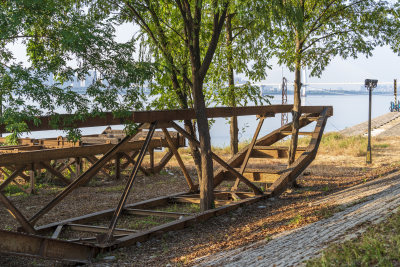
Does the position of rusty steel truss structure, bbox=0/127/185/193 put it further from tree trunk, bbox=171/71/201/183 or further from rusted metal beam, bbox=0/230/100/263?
rusted metal beam, bbox=0/230/100/263

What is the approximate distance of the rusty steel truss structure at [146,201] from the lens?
7055mm

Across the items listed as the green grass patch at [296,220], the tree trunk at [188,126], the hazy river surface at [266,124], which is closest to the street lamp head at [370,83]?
the hazy river surface at [266,124]

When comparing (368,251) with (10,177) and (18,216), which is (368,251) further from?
(10,177)

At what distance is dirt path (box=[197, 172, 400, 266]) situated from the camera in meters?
6.02

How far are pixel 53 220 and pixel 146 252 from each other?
3.15m

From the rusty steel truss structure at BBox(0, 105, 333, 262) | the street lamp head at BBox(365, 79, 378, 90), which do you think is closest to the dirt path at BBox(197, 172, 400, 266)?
the rusty steel truss structure at BBox(0, 105, 333, 262)

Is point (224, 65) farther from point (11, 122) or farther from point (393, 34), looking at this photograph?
point (11, 122)

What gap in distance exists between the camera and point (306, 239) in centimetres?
677

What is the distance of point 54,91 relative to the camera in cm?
676

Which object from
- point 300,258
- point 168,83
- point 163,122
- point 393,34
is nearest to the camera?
point 300,258

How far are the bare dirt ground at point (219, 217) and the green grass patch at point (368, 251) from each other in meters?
2.00

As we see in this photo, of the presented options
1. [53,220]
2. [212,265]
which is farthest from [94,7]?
[212,265]

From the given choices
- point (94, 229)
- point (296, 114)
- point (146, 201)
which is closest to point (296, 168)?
point (296, 114)

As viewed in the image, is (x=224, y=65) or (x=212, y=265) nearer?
(x=212, y=265)
